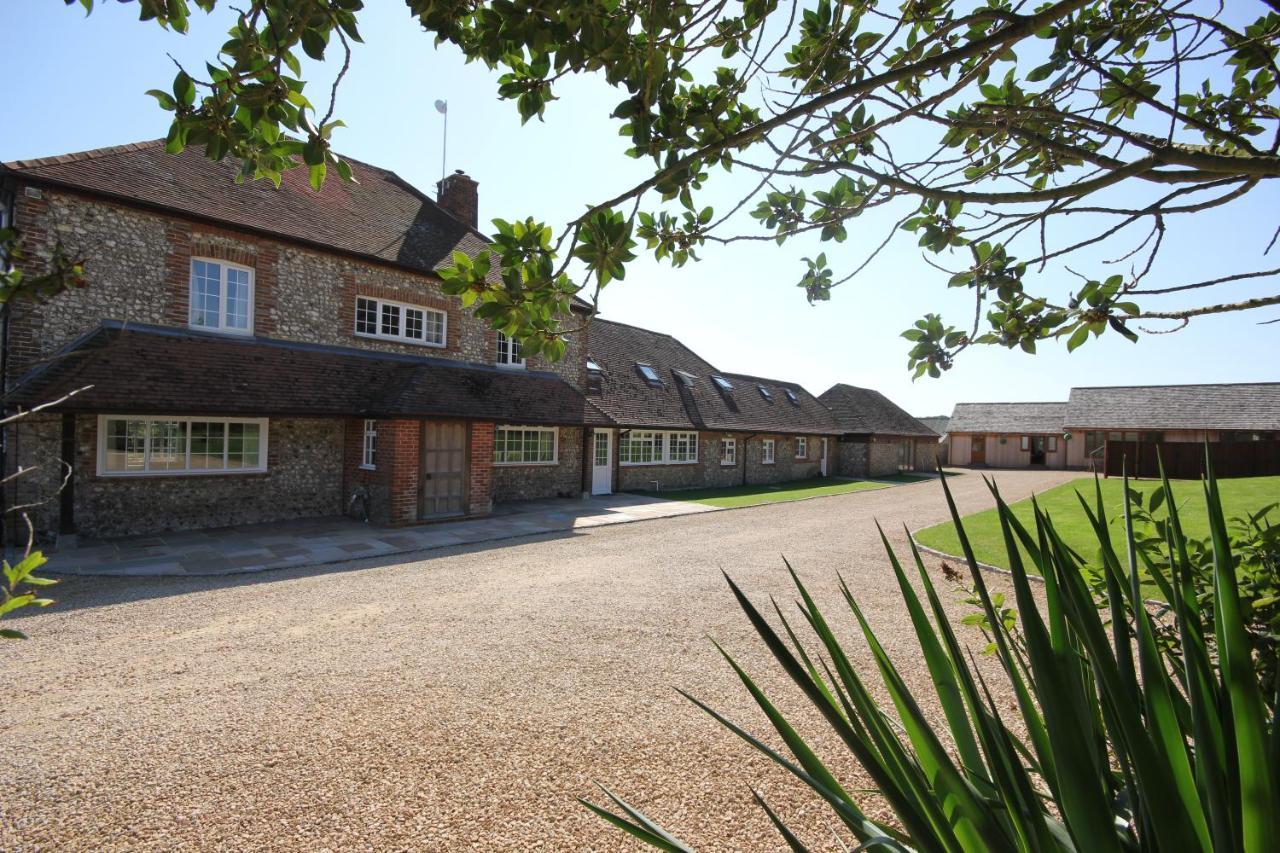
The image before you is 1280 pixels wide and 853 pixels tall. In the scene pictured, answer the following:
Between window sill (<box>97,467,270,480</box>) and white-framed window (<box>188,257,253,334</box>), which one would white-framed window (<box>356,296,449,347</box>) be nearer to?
white-framed window (<box>188,257,253,334</box>)

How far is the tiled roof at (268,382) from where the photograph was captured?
10.0 metres

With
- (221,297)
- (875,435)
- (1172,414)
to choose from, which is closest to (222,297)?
(221,297)

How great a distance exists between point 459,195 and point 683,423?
425 inches

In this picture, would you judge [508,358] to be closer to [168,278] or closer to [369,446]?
[369,446]

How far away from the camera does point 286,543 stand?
1096cm

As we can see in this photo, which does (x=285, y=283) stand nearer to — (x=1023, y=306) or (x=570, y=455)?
(x=570, y=455)

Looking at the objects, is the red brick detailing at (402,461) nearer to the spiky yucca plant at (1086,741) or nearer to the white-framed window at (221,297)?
the white-framed window at (221,297)

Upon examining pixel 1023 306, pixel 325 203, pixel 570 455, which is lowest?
pixel 570 455

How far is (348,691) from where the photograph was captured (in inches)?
197

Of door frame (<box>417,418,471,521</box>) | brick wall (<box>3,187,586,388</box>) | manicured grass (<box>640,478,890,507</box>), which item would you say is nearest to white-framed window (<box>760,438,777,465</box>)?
manicured grass (<box>640,478,890,507</box>)

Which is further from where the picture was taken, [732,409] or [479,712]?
[732,409]

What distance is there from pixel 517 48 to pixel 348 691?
16.4ft

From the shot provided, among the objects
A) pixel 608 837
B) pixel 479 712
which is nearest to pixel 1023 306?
pixel 608 837

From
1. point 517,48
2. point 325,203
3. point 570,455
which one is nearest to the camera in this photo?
point 517,48
